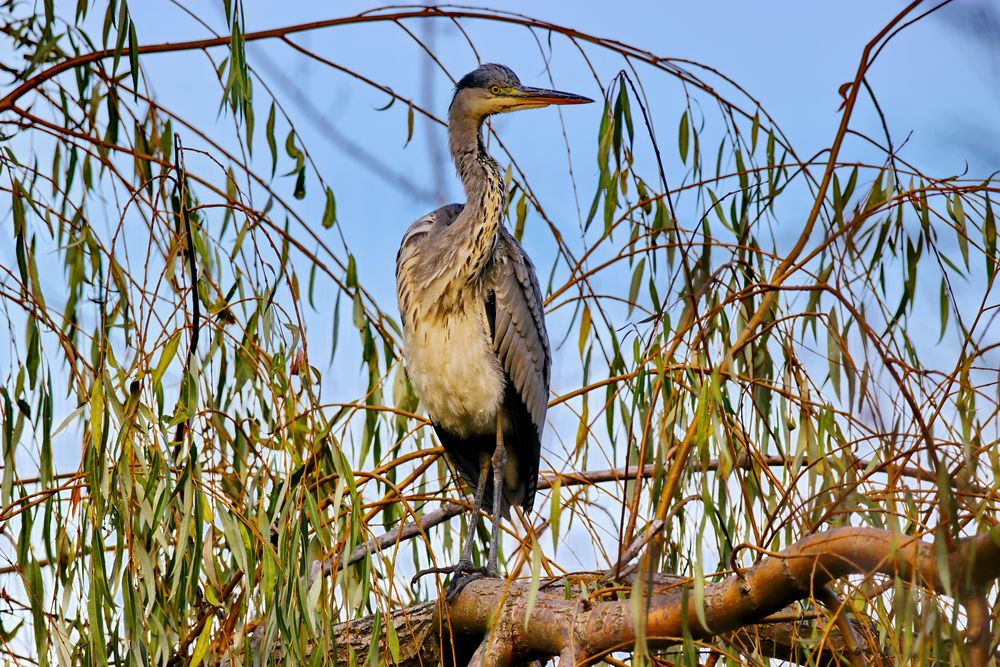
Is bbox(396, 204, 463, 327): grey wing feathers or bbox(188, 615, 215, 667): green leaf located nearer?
bbox(188, 615, 215, 667): green leaf

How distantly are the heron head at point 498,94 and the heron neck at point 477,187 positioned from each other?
4 centimetres

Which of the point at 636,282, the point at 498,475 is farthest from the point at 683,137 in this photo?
the point at 498,475

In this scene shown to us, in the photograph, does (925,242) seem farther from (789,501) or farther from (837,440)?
(789,501)

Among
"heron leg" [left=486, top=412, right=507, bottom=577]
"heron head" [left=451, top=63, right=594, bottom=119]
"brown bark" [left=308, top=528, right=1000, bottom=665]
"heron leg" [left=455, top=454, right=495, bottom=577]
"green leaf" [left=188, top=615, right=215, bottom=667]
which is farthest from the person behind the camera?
"heron head" [left=451, top=63, right=594, bottom=119]

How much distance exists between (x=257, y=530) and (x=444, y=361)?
Answer: 1098 mm

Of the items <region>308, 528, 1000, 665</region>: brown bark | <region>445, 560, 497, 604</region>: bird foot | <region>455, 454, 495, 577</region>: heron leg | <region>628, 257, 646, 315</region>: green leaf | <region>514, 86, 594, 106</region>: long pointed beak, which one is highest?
<region>514, 86, 594, 106</region>: long pointed beak

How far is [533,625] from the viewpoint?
7.06ft

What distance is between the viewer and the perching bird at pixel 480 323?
2.99 m

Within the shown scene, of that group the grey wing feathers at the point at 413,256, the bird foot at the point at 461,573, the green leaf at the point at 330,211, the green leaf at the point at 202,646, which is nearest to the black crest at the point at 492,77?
the grey wing feathers at the point at 413,256

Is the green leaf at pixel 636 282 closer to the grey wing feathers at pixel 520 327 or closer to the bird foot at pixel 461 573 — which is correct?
the grey wing feathers at pixel 520 327

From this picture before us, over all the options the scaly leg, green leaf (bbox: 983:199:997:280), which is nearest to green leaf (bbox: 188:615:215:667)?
the scaly leg

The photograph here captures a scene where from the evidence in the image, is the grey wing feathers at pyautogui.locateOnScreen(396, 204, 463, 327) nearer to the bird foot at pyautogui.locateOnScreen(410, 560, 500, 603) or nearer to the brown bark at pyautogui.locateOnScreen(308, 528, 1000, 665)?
the bird foot at pyautogui.locateOnScreen(410, 560, 500, 603)

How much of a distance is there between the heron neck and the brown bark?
932 millimetres

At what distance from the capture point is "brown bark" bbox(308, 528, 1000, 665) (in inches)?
53.1
